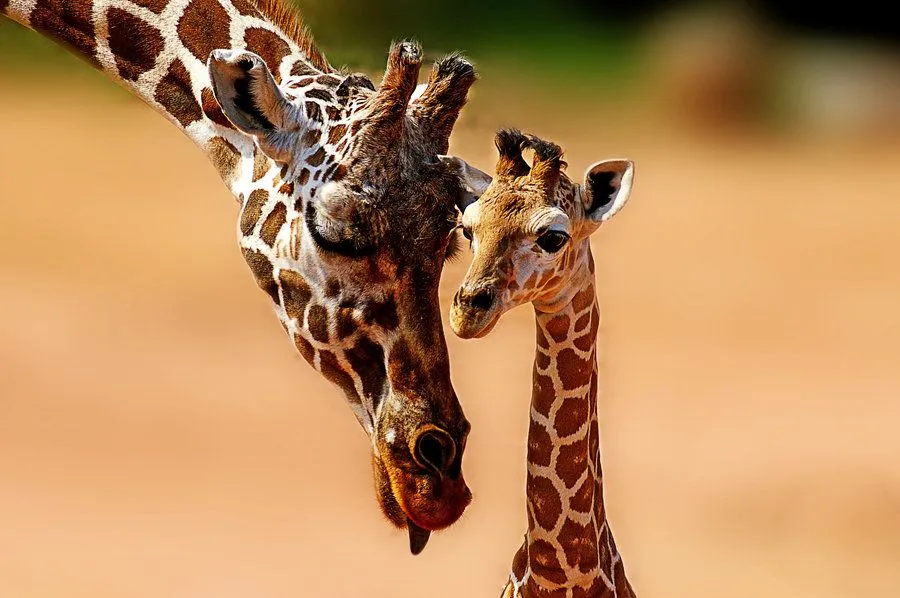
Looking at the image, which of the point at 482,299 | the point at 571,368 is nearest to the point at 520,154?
the point at 482,299

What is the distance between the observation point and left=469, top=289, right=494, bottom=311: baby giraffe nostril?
4219 mm

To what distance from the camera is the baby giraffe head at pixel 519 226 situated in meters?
4.25

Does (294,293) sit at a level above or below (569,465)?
above

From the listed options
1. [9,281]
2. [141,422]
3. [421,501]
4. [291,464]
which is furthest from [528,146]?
[9,281]

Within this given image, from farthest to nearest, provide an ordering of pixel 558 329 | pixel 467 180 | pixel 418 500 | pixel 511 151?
pixel 558 329, pixel 511 151, pixel 467 180, pixel 418 500

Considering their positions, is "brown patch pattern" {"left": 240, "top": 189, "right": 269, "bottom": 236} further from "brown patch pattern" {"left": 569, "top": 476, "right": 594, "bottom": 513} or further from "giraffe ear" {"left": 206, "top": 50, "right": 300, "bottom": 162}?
"brown patch pattern" {"left": 569, "top": 476, "right": 594, "bottom": 513}

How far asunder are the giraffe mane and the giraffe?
23cm

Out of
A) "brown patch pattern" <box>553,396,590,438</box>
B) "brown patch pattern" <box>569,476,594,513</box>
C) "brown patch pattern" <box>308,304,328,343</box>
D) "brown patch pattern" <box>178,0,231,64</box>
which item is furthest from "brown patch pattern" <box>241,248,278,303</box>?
"brown patch pattern" <box>569,476,594,513</box>

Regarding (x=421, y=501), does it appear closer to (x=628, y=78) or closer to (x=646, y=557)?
(x=646, y=557)

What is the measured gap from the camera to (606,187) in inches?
186

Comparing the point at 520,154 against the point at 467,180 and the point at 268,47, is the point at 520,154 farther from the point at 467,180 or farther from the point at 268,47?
the point at 268,47

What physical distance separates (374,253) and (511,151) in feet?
2.57

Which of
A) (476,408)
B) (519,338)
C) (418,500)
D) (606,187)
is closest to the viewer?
(418,500)

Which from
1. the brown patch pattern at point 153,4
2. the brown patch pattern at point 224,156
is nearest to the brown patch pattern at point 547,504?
the brown patch pattern at point 224,156
